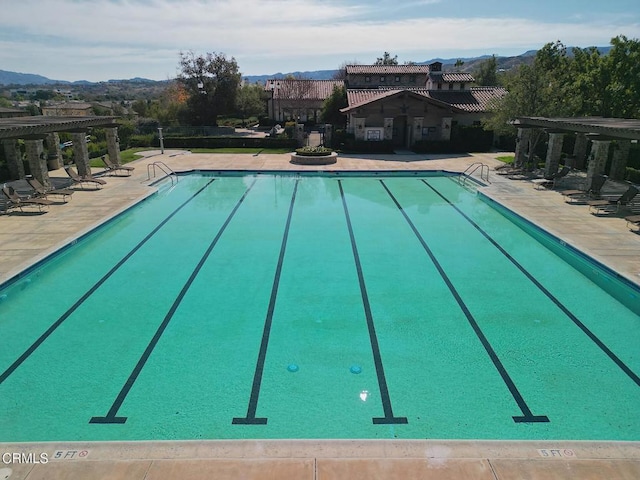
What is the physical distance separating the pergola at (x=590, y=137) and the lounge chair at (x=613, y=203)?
178cm

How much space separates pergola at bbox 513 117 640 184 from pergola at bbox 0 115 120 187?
2058 centimetres

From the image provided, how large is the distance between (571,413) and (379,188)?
49.6 ft

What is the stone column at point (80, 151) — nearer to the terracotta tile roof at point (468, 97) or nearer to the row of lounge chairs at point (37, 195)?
the row of lounge chairs at point (37, 195)

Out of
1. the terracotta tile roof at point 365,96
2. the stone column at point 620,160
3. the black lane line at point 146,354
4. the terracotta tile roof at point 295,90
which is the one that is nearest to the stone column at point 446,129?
the terracotta tile roof at point 365,96

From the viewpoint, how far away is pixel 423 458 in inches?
200

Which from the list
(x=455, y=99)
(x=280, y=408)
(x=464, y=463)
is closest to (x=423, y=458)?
(x=464, y=463)

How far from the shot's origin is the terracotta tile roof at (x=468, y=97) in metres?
33.1

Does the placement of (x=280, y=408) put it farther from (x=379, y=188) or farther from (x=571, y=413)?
(x=379, y=188)

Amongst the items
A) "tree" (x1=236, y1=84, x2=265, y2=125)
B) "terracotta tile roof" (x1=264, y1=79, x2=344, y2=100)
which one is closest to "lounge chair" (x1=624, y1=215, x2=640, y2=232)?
"terracotta tile roof" (x1=264, y1=79, x2=344, y2=100)

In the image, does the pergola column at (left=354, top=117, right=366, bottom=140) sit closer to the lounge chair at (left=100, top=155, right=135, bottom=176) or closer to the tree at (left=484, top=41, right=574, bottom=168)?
the tree at (left=484, top=41, right=574, bottom=168)

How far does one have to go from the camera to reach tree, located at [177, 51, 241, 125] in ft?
141

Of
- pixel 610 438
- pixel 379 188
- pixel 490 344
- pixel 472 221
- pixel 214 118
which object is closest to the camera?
pixel 610 438

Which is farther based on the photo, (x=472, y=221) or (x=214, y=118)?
(x=214, y=118)

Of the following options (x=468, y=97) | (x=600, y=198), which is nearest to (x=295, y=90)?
(x=468, y=97)
